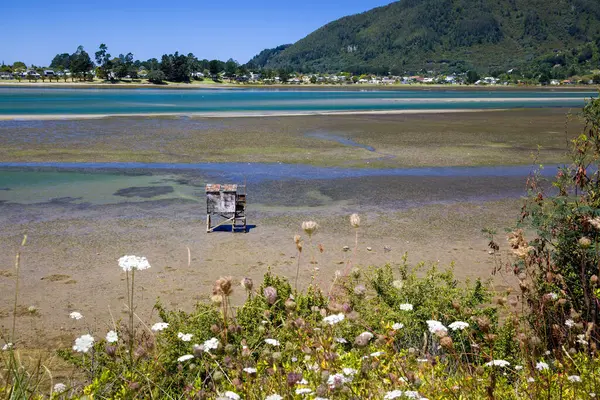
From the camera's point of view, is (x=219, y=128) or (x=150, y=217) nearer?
(x=150, y=217)

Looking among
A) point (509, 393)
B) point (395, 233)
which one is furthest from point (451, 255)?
point (509, 393)

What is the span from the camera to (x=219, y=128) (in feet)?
128

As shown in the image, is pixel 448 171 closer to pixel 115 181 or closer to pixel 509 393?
pixel 115 181

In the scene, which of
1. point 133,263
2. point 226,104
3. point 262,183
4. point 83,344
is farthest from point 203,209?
point 226,104

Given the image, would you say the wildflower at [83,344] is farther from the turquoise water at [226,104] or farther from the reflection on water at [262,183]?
the turquoise water at [226,104]

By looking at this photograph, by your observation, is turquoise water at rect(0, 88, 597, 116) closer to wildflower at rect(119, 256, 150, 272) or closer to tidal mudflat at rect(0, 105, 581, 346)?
tidal mudflat at rect(0, 105, 581, 346)

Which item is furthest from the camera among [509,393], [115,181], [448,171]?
[448,171]

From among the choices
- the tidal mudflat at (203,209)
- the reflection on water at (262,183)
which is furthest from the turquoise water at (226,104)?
the reflection on water at (262,183)

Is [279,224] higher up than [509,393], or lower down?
lower down

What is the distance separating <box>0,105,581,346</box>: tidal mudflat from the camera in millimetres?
10398

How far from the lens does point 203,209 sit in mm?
15953

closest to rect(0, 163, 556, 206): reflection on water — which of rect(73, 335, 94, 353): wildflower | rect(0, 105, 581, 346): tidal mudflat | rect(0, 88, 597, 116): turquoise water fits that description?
rect(0, 105, 581, 346): tidal mudflat

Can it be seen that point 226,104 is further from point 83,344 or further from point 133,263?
point 83,344

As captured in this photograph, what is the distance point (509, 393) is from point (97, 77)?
189 m
